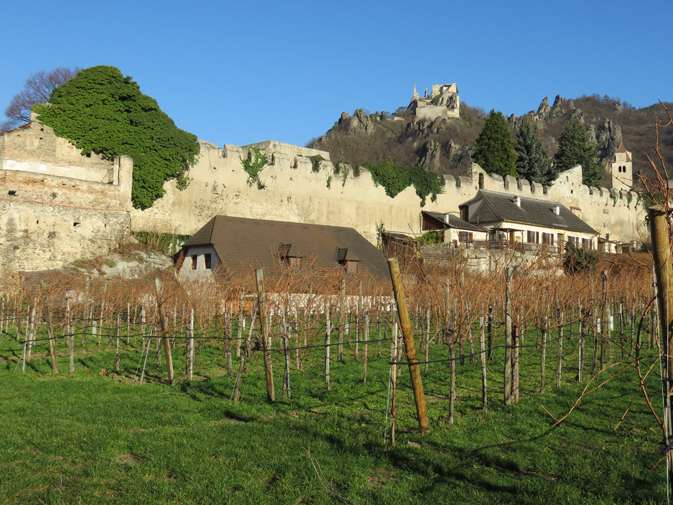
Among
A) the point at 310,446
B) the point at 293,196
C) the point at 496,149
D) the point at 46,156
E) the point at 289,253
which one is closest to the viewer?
the point at 310,446

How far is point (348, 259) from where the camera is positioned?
85.3 ft

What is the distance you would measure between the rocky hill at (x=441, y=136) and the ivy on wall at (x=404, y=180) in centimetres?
1498

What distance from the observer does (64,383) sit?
10.1 m

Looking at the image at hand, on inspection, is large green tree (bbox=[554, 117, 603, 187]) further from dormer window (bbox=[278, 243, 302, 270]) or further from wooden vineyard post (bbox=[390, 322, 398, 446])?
wooden vineyard post (bbox=[390, 322, 398, 446])

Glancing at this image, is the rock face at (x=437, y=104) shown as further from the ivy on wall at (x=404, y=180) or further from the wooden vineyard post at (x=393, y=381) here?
the wooden vineyard post at (x=393, y=381)

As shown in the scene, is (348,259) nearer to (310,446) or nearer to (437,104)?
(310,446)

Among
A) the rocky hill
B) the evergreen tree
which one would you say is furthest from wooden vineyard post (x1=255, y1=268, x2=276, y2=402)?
the rocky hill

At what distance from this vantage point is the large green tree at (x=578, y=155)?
52.1m

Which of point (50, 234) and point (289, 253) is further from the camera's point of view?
point (289, 253)

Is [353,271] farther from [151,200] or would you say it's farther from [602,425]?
[602,425]

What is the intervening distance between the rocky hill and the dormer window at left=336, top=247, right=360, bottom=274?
92.0ft

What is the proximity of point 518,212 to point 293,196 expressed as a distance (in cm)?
1615

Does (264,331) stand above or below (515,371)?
above

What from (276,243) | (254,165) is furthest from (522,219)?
(276,243)
